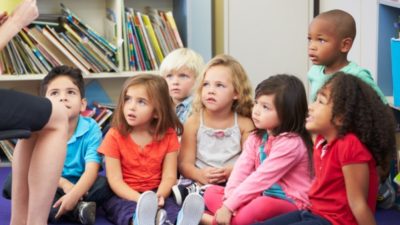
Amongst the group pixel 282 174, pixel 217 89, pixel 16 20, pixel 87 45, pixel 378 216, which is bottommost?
pixel 378 216

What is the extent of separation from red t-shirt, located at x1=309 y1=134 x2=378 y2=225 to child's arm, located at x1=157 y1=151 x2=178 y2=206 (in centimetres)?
62

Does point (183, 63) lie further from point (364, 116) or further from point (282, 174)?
point (364, 116)

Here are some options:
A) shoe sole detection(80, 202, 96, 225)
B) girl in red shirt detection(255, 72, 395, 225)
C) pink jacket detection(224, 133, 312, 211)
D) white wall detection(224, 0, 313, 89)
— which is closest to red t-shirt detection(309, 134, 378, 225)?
girl in red shirt detection(255, 72, 395, 225)

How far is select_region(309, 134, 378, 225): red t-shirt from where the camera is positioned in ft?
5.78

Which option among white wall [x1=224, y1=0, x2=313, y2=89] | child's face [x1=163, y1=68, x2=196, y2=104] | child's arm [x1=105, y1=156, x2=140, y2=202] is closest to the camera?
child's arm [x1=105, y1=156, x2=140, y2=202]

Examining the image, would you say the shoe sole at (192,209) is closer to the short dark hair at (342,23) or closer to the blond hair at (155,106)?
the blond hair at (155,106)

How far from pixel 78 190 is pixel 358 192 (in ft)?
3.19

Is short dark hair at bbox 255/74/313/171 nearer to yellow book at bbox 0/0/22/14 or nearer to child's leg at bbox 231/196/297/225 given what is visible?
child's leg at bbox 231/196/297/225

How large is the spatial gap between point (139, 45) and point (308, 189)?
5.20ft

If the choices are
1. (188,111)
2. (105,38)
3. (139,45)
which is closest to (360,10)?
(188,111)

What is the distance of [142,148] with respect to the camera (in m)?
2.35

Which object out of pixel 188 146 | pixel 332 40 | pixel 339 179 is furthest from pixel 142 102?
pixel 339 179

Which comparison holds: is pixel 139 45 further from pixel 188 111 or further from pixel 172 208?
pixel 172 208

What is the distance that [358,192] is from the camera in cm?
174
